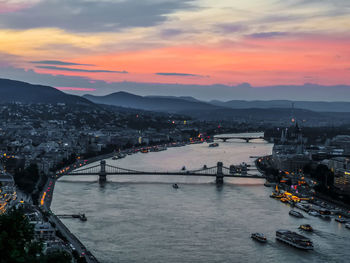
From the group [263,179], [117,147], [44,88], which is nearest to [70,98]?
[44,88]

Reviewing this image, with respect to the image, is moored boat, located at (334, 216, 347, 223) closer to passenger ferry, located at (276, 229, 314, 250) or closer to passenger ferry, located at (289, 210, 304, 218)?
passenger ferry, located at (289, 210, 304, 218)

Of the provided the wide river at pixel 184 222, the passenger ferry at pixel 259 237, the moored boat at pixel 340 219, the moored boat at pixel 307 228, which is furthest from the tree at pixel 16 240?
the moored boat at pixel 340 219

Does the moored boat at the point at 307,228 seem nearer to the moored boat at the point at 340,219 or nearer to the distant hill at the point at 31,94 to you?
the moored boat at the point at 340,219

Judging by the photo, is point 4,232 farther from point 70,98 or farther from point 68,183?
point 70,98

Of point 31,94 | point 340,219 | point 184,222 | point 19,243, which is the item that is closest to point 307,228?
point 340,219

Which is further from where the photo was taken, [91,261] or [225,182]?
[225,182]
